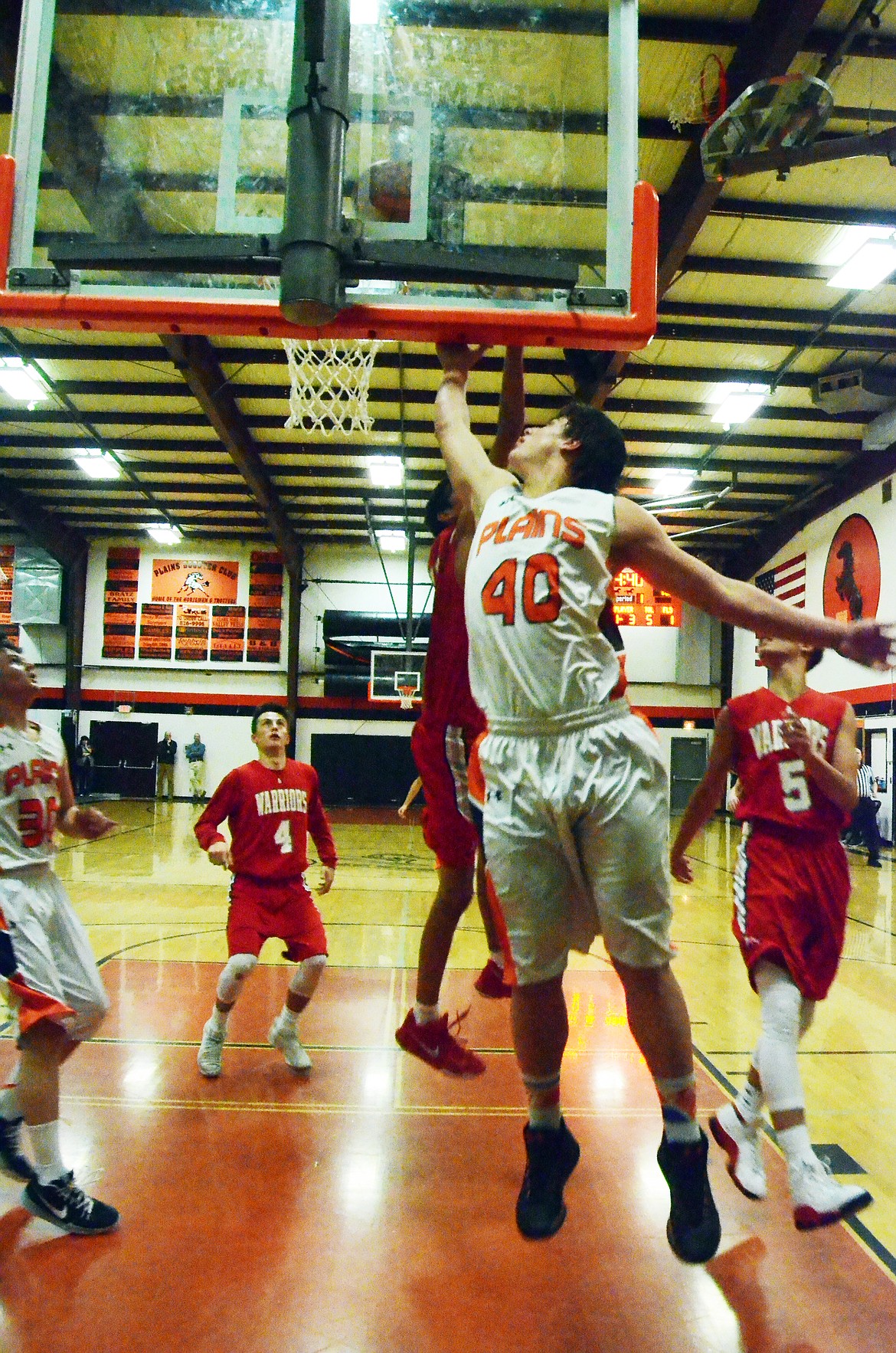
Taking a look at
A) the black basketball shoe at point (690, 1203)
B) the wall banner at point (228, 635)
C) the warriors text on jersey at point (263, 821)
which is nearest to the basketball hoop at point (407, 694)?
the wall banner at point (228, 635)

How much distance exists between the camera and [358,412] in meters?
6.64

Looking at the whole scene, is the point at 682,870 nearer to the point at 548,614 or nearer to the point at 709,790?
the point at 709,790

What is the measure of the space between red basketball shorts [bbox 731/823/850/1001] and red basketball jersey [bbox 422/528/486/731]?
40.6 inches

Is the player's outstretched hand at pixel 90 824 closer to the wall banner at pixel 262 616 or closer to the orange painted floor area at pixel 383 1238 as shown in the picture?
the orange painted floor area at pixel 383 1238

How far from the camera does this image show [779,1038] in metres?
2.54

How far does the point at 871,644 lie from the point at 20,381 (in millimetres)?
13257

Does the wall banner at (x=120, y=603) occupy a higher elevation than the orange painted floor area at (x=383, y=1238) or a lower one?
higher

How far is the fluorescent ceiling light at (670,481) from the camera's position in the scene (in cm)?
1489

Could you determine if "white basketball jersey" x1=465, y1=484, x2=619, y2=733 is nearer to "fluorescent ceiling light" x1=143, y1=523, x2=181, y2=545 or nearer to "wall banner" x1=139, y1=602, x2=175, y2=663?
"fluorescent ceiling light" x1=143, y1=523, x2=181, y2=545

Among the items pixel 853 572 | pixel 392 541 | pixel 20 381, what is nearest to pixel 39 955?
pixel 20 381

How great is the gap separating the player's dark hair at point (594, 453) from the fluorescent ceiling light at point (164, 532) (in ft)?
54.3

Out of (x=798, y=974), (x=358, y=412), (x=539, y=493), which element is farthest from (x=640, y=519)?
(x=358, y=412)

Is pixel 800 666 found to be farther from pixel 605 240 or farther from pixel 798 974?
pixel 605 240

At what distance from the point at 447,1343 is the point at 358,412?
228 inches
